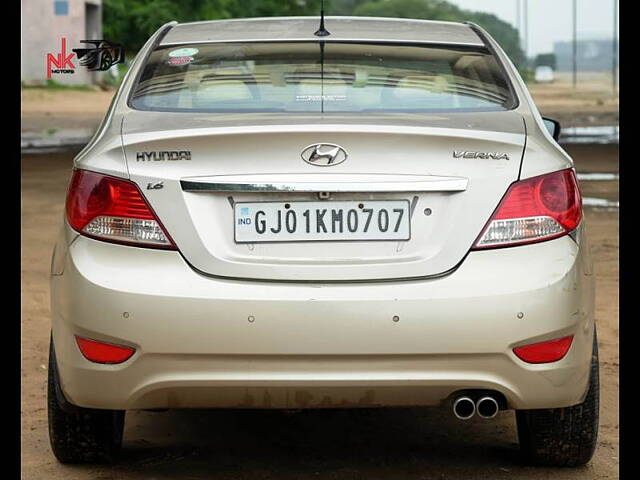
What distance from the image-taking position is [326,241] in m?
4.12

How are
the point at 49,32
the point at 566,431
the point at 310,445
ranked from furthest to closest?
the point at 49,32, the point at 310,445, the point at 566,431

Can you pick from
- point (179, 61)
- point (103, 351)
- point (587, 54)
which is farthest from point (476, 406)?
point (587, 54)

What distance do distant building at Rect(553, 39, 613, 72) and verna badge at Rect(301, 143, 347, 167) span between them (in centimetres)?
11770

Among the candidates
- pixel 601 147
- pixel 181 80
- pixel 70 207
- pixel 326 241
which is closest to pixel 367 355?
pixel 326 241

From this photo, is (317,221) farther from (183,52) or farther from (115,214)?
(183,52)

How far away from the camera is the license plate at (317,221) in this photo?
412cm

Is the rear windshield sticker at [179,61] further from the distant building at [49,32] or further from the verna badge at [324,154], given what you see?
the distant building at [49,32]

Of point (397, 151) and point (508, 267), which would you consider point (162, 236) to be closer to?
point (397, 151)

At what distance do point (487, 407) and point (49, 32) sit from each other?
49.1 meters

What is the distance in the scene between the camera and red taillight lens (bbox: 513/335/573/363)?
4156 millimetres

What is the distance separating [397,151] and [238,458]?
1.42m

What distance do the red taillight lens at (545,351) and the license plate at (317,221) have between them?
18.8 inches

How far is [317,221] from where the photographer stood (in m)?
4.12
